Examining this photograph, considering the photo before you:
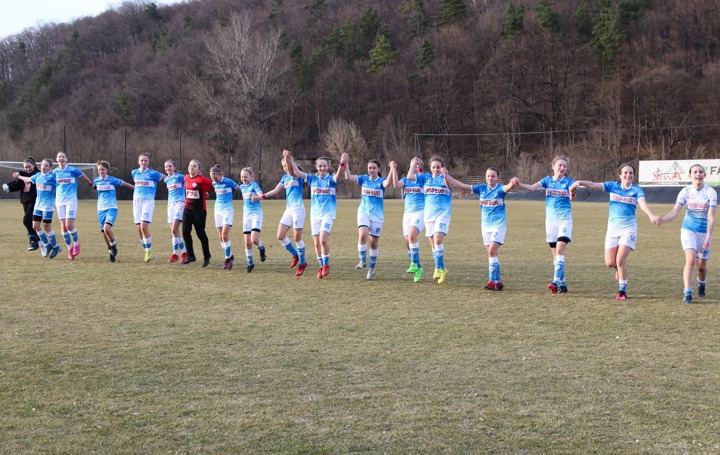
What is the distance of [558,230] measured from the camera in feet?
36.6

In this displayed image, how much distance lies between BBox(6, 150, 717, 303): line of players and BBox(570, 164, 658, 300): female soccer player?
0.6 inches

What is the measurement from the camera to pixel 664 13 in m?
88.1

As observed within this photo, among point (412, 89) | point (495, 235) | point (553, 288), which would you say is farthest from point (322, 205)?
point (412, 89)

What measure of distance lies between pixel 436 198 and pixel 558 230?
2123 millimetres

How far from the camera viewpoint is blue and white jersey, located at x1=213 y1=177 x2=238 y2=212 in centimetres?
1396

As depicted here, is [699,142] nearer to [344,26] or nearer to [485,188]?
[344,26]

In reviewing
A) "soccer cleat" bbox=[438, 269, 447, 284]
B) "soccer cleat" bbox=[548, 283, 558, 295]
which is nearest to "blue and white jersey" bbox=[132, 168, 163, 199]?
"soccer cleat" bbox=[438, 269, 447, 284]

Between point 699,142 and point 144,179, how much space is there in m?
71.6

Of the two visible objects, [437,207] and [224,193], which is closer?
[437,207]

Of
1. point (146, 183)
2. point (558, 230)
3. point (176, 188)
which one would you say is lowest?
point (558, 230)

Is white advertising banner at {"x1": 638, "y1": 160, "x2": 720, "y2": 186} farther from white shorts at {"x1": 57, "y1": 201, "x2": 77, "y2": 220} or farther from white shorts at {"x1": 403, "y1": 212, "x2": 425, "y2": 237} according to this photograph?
white shorts at {"x1": 57, "y1": 201, "x2": 77, "y2": 220}

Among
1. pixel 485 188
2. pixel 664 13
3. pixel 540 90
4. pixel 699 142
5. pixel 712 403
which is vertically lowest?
pixel 712 403

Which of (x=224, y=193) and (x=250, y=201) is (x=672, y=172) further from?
(x=224, y=193)

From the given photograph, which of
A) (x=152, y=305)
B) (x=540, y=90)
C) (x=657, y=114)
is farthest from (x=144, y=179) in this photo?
(x=540, y=90)
